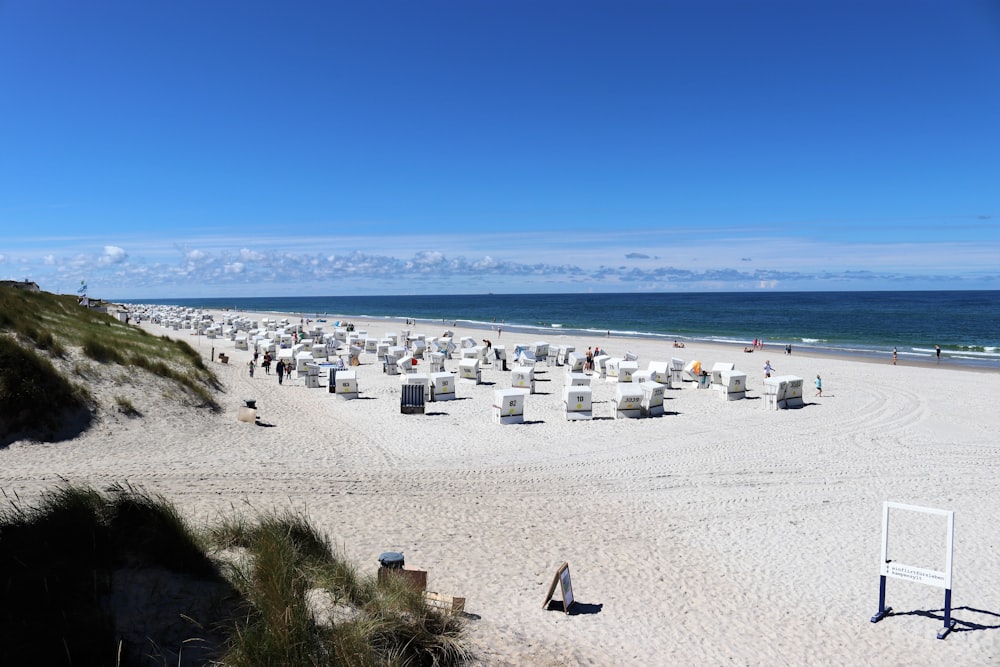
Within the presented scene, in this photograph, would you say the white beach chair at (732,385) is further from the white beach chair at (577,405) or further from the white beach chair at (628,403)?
the white beach chair at (577,405)

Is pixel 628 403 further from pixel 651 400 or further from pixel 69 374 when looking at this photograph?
pixel 69 374

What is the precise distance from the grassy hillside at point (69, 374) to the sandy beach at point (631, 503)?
A: 59cm

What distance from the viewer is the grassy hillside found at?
38.1ft

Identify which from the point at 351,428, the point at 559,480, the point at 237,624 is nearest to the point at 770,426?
the point at 559,480

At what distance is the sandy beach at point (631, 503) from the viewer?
625 cm

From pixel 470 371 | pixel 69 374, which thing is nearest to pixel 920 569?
pixel 69 374

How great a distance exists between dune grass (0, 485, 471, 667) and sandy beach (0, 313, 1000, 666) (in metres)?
1.03

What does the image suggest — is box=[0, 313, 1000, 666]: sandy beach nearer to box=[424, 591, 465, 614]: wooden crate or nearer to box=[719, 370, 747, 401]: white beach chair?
box=[424, 591, 465, 614]: wooden crate

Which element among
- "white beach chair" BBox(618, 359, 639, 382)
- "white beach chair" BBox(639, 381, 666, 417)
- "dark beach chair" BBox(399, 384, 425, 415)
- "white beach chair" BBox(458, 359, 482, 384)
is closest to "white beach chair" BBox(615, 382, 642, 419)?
"white beach chair" BBox(639, 381, 666, 417)

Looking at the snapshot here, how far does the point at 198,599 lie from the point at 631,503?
714cm

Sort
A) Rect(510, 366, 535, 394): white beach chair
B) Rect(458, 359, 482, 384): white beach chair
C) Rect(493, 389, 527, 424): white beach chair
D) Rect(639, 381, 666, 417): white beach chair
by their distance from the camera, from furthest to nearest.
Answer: Rect(458, 359, 482, 384): white beach chair, Rect(510, 366, 535, 394): white beach chair, Rect(639, 381, 666, 417): white beach chair, Rect(493, 389, 527, 424): white beach chair

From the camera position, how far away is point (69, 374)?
530 inches

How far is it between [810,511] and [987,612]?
10.7 feet

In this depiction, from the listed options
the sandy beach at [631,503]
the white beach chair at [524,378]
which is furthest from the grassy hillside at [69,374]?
the white beach chair at [524,378]
